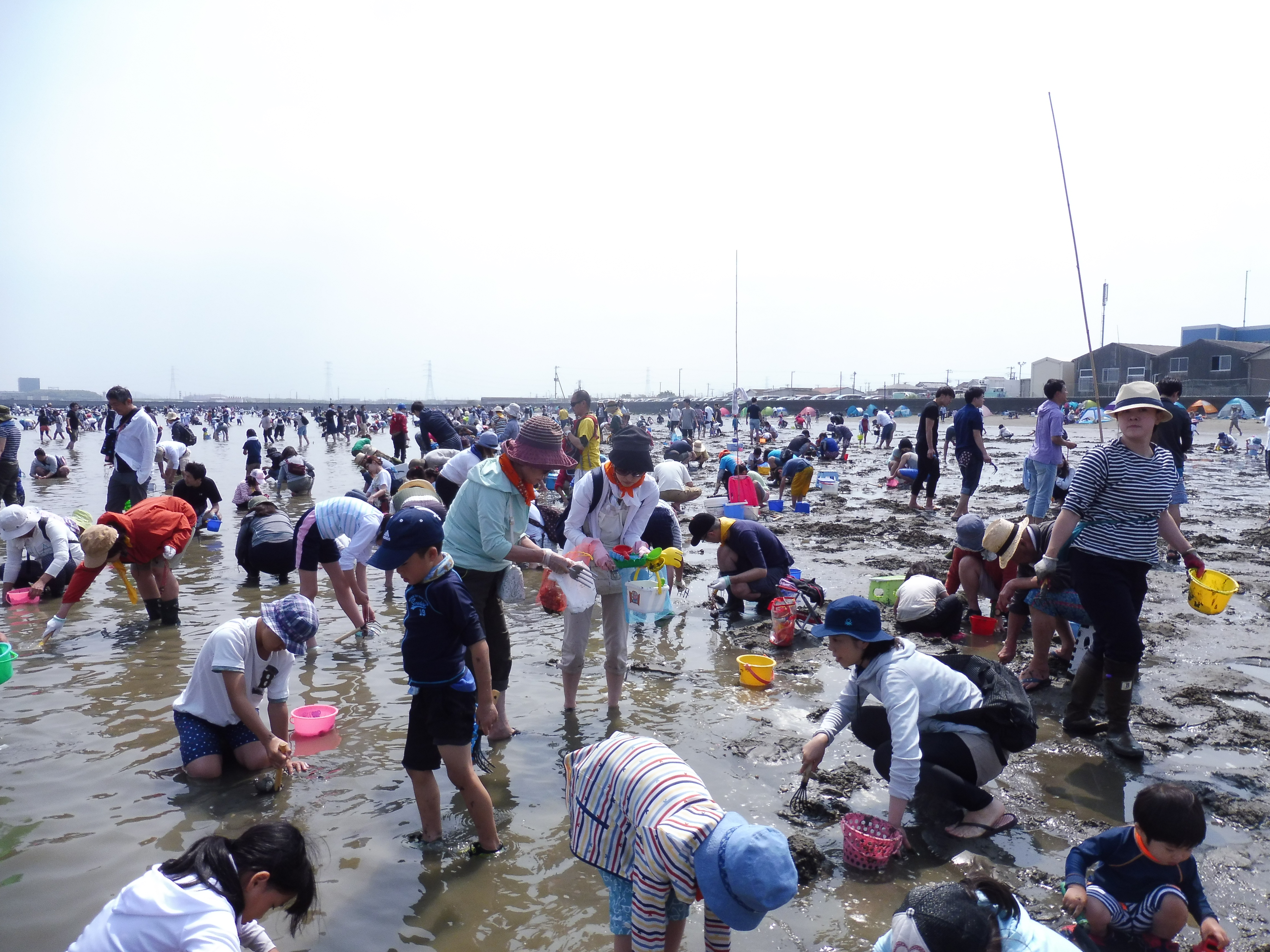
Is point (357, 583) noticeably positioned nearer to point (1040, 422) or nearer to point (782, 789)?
point (782, 789)

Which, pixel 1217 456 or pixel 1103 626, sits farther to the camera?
pixel 1217 456

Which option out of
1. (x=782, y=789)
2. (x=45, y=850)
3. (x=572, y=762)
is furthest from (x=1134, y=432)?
(x=45, y=850)

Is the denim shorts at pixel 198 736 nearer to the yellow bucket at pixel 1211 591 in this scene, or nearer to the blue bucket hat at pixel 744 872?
the blue bucket hat at pixel 744 872

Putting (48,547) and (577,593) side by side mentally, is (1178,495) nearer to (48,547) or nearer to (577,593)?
(577,593)

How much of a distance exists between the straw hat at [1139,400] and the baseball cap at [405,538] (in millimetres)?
3700

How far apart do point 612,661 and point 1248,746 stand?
12.5ft

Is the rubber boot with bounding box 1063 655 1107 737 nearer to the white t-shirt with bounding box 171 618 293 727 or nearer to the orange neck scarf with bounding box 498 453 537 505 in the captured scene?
the orange neck scarf with bounding box 498 453 537 505

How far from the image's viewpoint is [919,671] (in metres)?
3.70

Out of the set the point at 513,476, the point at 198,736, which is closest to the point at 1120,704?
the point at 513,476

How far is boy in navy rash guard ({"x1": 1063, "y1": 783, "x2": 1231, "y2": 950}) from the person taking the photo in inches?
103

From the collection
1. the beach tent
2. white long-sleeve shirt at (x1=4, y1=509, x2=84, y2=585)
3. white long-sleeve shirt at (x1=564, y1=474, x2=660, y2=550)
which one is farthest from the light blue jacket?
the beach tent

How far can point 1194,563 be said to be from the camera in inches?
182

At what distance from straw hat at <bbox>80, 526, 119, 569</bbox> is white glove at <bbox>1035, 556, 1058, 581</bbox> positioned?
22.2 ft

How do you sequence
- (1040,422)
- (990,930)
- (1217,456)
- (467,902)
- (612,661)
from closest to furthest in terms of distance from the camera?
(990,930), (467,902), (612,661), (1040,422), (1217,456)
